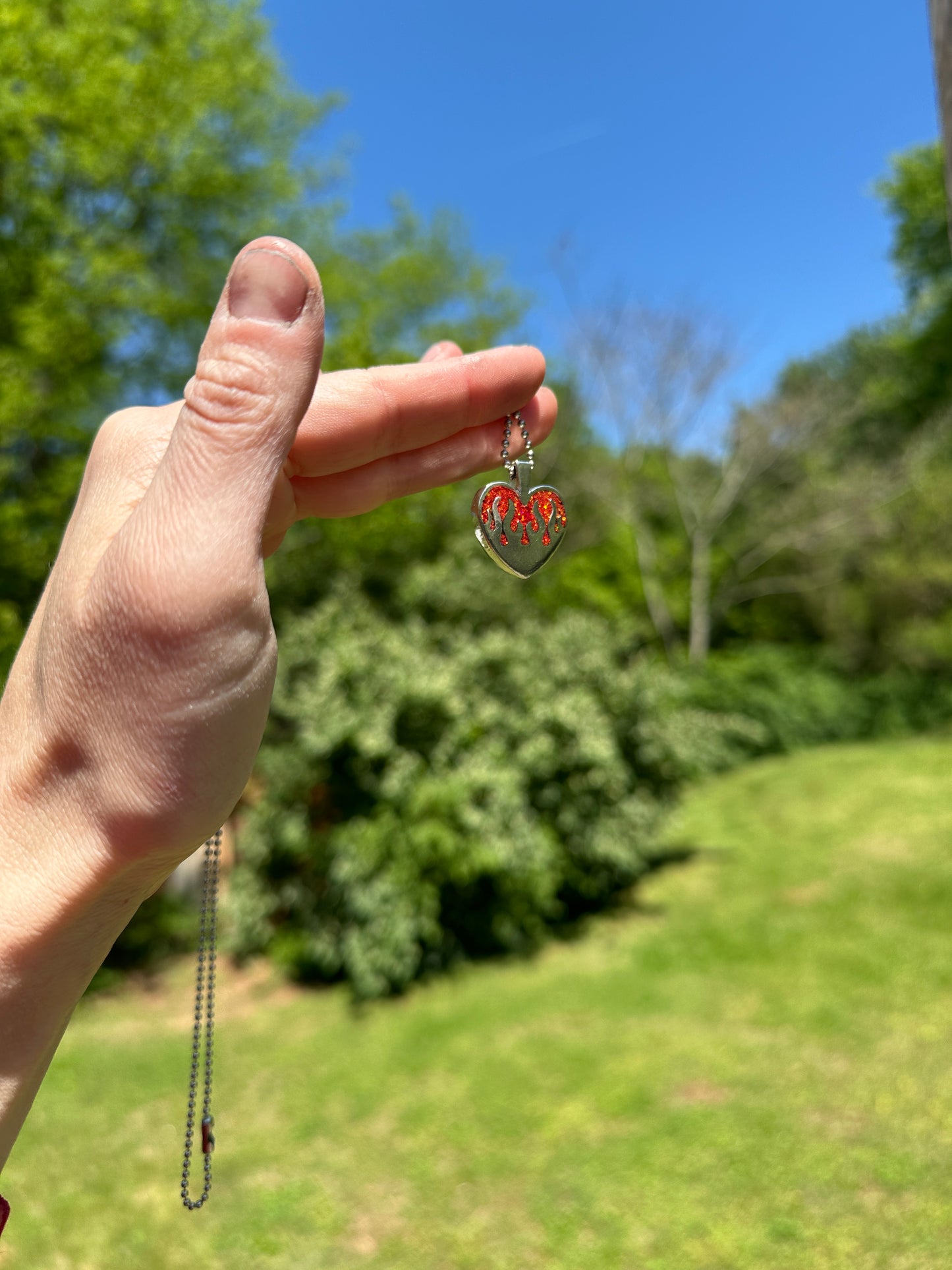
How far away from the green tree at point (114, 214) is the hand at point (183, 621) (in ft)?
24.4

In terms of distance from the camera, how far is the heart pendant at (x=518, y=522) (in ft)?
6.48

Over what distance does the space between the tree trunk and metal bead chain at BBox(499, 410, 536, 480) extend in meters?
20.2

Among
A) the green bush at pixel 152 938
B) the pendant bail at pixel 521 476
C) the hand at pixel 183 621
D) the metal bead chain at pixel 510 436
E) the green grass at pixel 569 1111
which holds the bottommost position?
the green grass at pixel 569 1111

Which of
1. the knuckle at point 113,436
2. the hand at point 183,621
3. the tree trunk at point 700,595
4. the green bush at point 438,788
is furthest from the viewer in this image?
the tree trunk at point 700,595

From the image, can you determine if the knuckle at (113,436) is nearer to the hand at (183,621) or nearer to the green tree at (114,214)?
the hand at (183,621)

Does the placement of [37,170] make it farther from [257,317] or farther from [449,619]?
[257,317]

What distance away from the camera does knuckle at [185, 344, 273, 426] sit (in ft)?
4.07

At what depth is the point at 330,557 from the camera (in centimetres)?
1071

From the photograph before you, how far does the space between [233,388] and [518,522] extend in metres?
0.89

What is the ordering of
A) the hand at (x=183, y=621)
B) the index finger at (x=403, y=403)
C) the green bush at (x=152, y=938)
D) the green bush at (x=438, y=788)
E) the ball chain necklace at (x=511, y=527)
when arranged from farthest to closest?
the green bush at (x=152, y=938)
the green bush at (x=438, y=788)
the ball chain necklace at (x=511, y=527)
the index finger at (x=403, y=403)
the hand at (x=183, y=621)

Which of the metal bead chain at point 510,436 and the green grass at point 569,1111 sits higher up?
the metal bead chain at point 510,436

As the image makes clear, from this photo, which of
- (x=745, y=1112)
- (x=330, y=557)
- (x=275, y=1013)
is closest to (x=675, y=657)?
(x=330, y=557)

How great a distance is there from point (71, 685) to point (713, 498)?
22.1 m

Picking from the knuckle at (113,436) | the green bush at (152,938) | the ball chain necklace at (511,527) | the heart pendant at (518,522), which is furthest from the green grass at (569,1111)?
the knuckle at (113,436)
